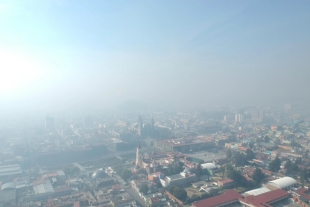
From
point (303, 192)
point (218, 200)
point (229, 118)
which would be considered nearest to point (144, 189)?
Result: point (218, 200)

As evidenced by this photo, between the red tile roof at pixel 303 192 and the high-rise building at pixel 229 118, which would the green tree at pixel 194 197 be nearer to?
the red tile roof at pixel 303 192

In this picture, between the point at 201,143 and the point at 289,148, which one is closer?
the point at 289,148

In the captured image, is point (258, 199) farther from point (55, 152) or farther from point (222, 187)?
point (55, 152)

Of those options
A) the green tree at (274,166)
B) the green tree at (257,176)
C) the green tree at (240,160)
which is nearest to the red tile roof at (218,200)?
the green tree at (257,176)

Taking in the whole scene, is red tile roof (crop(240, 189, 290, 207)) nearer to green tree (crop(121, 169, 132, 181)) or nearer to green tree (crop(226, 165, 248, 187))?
green tree (crop(226, 165, 248, 187))

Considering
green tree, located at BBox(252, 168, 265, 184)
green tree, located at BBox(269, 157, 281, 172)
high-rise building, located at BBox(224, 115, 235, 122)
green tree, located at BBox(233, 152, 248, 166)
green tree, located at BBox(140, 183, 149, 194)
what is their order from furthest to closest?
high-rise building, located at BBox(224, 115, 235, 122), green tree, located at BBox(233, 152, 248, 166), green tree, located at BBox(269, 157, 281, 172), green tree, located at BBox(252, 168, 265, 184), green tree, located at BBox(140, 183, 149, 194)

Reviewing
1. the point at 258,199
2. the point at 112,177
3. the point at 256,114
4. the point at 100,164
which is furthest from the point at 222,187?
the point at 256,114

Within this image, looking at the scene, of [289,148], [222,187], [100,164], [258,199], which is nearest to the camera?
[258,199]

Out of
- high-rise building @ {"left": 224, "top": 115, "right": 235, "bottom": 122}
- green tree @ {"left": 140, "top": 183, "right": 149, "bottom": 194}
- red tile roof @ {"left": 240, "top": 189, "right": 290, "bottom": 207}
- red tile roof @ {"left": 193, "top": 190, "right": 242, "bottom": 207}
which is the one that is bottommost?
green tree @ {"left": 140, "top": 183, "right": 149, "bottom": 194}

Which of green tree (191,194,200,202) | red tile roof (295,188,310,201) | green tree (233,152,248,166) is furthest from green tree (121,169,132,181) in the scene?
red tile roof (295,188,310,201)

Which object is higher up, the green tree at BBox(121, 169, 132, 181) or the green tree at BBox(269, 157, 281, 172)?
the green tree at BBox(269, 157, 281, 172)

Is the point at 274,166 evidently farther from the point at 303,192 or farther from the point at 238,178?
the point at 303,192
